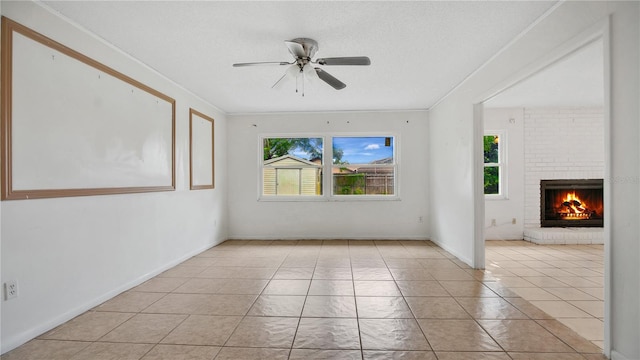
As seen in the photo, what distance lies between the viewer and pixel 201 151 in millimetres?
5016

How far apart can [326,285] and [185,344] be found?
155 cm

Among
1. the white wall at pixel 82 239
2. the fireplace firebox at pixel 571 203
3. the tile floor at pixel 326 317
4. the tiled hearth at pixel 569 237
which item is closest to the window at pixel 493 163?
the fireplace firebox at pixel 571 203

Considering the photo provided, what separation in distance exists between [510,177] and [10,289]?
268 inches

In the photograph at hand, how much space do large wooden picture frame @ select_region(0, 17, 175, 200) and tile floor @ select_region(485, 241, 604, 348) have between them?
4080mm

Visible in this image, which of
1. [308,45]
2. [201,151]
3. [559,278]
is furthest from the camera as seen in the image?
[201,151]

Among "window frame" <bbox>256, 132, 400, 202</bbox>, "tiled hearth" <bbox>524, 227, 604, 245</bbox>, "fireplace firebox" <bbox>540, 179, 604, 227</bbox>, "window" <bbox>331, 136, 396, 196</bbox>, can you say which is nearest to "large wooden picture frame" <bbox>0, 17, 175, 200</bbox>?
"window frame" <bbox>256, 132, 400, 202</bbox>

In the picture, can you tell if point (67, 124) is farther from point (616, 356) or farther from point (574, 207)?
point (574, 207)

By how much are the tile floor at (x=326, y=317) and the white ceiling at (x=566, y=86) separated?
2.22 m

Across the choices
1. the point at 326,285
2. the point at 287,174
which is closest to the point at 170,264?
the point at 326,285

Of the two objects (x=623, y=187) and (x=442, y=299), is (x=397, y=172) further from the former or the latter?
(x=623, y=187)

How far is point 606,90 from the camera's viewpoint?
199cm

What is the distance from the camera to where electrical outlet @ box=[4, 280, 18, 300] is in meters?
2.09

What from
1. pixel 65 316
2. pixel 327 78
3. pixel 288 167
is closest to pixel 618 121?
pixel 327 78

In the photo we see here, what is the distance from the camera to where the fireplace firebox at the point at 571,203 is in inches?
231
